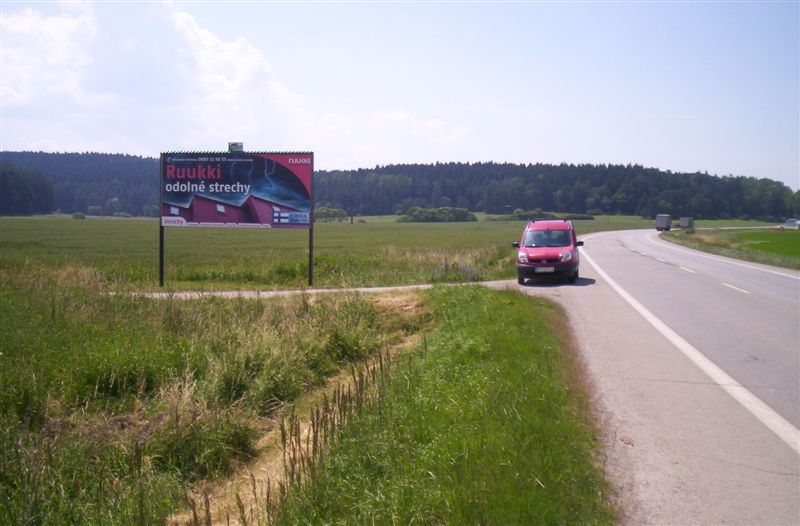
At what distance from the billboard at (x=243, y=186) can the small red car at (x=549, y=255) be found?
6826mm

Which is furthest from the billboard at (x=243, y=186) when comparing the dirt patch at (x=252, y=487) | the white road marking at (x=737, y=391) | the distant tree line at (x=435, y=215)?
the distant tree line at (x=435, y=215)

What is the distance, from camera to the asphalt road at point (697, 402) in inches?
192

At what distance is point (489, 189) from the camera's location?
153 metres

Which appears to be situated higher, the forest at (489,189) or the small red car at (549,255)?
the forest at (489,189)

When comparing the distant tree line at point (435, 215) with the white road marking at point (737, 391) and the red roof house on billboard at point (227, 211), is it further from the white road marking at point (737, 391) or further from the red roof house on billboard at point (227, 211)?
the white road marking at point (737, 391)

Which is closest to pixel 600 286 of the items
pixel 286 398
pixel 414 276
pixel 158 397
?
pixel 414 276

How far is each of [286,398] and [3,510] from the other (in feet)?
16.2

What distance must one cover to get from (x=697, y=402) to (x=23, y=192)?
10614cm

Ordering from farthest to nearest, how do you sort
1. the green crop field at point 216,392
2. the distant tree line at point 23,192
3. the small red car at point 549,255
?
the distant tree line at point 23,192, the small red car at point 549,255, the green crop field at point 216,392

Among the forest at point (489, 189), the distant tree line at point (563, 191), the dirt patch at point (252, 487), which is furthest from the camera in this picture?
the distant tree line at point (563, 191)

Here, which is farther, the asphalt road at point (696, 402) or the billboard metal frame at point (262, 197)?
the billboard metal frame at point (262, 197)

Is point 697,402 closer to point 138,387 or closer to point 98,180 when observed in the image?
point 138,387

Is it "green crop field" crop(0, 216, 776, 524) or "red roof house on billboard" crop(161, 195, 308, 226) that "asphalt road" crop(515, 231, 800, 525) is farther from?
"red roof house on billboard" crop(161, 195, 308, 226)

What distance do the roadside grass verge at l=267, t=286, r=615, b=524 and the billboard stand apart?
1347 centimetres
